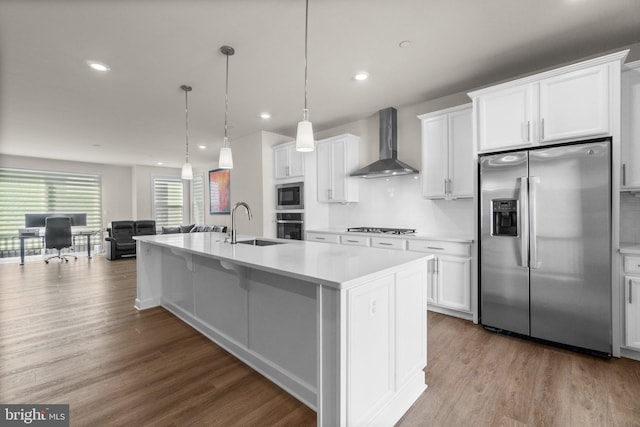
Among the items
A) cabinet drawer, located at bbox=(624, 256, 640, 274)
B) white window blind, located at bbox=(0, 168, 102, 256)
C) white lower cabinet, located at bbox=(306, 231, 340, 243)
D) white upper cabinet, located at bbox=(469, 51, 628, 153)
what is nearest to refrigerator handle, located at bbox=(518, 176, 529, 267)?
white upper cabinet, located at bbox=(469, 51, 628, 153)

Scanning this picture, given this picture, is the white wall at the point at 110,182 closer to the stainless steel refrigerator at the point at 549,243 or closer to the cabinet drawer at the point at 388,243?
the cabinet drawer at the point at 388,243

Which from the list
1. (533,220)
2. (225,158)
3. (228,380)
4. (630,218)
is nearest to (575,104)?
(533,220)

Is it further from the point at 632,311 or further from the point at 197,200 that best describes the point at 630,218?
the point at 197,200

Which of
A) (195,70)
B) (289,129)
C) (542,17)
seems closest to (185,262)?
(195,70)

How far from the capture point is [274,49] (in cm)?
258

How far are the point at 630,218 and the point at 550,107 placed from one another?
1.22 metres

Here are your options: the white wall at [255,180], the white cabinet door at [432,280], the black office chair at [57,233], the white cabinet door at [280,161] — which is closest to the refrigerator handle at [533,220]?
the white cabinet door at [432,280]

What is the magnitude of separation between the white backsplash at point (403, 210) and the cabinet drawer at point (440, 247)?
55 centimetres

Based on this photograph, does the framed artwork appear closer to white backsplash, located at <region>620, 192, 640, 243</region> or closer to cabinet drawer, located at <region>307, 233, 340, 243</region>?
cabinet drawer, located at <region>307, 233, 340, 243</region>

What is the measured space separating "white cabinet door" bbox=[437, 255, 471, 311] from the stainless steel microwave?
2.37 meters

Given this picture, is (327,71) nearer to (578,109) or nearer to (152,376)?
(578,109)

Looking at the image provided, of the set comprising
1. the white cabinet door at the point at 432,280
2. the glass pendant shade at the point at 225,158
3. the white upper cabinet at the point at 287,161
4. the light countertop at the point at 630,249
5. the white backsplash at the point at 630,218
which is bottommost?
the white cabinet door at the point at 432,280

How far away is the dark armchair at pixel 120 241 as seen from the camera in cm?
693

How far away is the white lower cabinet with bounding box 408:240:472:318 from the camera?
2.97 metres
